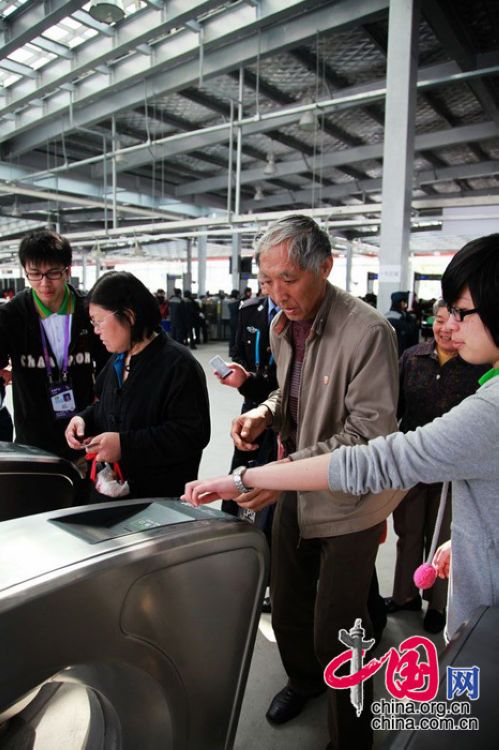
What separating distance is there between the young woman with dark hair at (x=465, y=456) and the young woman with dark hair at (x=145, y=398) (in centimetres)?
66

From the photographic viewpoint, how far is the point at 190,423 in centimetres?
157

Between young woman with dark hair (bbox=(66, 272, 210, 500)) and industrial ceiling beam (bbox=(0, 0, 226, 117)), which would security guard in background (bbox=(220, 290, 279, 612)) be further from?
industrial ceiling beam (bbox=(0, 0, 226, 117))

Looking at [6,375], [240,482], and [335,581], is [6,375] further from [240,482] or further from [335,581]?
[335,581]

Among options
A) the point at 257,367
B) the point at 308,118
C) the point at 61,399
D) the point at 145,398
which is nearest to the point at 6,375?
the point at 61,399

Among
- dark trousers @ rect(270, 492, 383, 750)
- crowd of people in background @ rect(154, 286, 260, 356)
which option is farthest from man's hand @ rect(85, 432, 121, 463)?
crowd of people in background @ rect(154, 286, 260, 356)

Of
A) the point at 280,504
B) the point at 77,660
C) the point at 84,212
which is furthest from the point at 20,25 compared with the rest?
the point at 84,212

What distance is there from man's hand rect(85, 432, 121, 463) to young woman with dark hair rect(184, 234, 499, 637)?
0.72m

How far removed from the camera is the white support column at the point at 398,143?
4.79 meters

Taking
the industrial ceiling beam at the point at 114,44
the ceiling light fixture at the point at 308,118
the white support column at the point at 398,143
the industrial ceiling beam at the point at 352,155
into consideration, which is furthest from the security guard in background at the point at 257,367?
the industrial ceiling beam at the point at 352,155

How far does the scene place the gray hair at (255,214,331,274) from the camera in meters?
1.30

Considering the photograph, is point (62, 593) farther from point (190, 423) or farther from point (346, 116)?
point (346, 116)

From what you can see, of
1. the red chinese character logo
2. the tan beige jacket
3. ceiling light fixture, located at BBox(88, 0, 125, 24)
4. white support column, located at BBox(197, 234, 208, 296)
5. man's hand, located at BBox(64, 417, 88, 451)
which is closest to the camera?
the red chinese character logo

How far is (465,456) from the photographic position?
2.76 feet

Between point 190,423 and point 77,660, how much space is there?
778 mm
